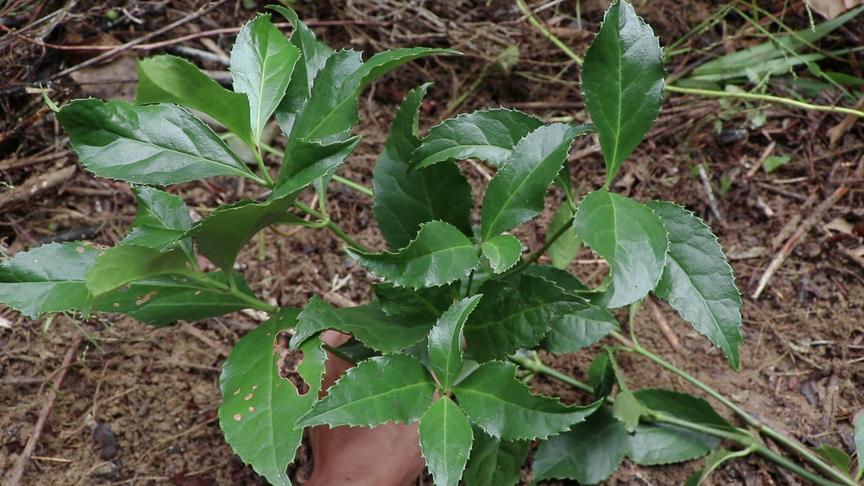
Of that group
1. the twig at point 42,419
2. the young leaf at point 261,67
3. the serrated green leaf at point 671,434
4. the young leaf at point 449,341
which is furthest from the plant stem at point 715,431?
the twig at point 42,419

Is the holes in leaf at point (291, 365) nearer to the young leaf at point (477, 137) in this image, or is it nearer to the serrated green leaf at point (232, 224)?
the serrated green leaf at point (232, 224)

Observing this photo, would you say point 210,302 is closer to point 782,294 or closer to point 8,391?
point 8,391

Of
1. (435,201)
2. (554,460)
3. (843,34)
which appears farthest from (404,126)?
(843,34)

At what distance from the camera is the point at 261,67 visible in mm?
1033

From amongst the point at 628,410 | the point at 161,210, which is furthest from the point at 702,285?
the point at 161,210

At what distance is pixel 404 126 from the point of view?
1.06m

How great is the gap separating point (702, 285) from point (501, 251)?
0.27 metres

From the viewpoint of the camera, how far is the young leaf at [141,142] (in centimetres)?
92

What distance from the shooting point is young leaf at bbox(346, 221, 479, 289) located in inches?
37.0

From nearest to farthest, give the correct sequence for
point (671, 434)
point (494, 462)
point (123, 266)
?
point (123, 266), point (494, 462), point (671, 434)

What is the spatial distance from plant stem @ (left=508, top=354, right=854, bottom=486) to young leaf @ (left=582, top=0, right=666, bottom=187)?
53 centimetres

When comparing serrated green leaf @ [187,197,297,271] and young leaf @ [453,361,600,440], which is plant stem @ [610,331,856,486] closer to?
young leaf @ [453,361,600,440]

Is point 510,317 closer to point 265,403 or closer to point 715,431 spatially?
point 265,403

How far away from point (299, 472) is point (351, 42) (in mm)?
1058
